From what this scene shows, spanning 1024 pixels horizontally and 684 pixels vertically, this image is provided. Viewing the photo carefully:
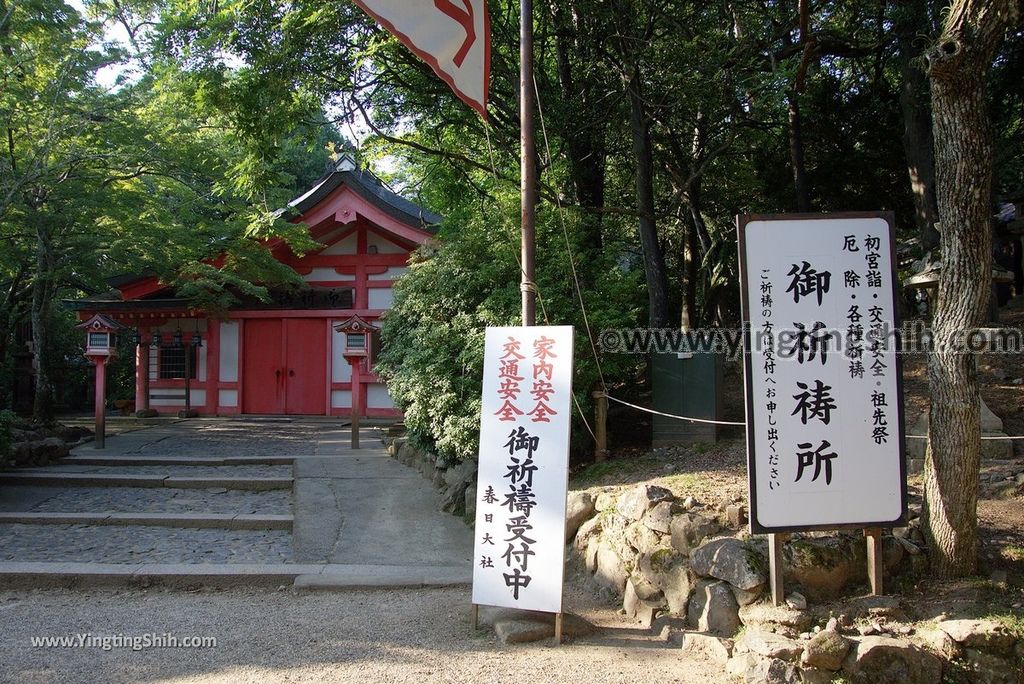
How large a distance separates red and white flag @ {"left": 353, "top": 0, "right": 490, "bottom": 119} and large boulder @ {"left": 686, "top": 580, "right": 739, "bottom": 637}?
152 inches

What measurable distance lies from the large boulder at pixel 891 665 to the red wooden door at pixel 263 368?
14127mm

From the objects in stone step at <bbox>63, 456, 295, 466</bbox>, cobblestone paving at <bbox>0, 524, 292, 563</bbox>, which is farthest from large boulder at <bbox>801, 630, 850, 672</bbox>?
stone step at <bbox>63, 456, 295, 466</bbox>

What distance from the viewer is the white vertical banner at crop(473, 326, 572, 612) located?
4.81 meters

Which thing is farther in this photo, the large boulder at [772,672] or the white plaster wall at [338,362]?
the white plaster wall at [338,362]

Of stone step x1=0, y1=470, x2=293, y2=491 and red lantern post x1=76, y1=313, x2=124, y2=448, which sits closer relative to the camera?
stone step x1=0, y1=470, x2=293, y2=491

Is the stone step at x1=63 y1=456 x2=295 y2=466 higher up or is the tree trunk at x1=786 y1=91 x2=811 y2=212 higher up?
the tree trunk at x1=786 y1=91 x2=811 y2=212

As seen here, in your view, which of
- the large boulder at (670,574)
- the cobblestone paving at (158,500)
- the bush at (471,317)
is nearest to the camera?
the large boulder at (670,574)

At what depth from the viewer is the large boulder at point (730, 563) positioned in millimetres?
4707

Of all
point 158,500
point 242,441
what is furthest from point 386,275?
point 158,500

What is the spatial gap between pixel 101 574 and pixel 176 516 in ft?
6.42

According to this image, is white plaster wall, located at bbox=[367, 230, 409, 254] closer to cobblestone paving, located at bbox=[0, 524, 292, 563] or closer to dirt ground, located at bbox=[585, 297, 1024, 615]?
dirt ground, located at bbox=[585, 297, 1024, 615]

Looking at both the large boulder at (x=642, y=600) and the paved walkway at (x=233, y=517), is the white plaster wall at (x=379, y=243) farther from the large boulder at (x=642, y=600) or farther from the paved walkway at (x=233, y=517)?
the large boulder at (x=642, y=600)

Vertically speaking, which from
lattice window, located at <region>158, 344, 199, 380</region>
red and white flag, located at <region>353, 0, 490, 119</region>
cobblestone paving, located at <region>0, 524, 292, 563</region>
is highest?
red and white flag, located at <region>353, 0, 490, 119</region>

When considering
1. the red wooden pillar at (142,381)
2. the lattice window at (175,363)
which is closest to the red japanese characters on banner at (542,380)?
the lattice window at (175,363)
